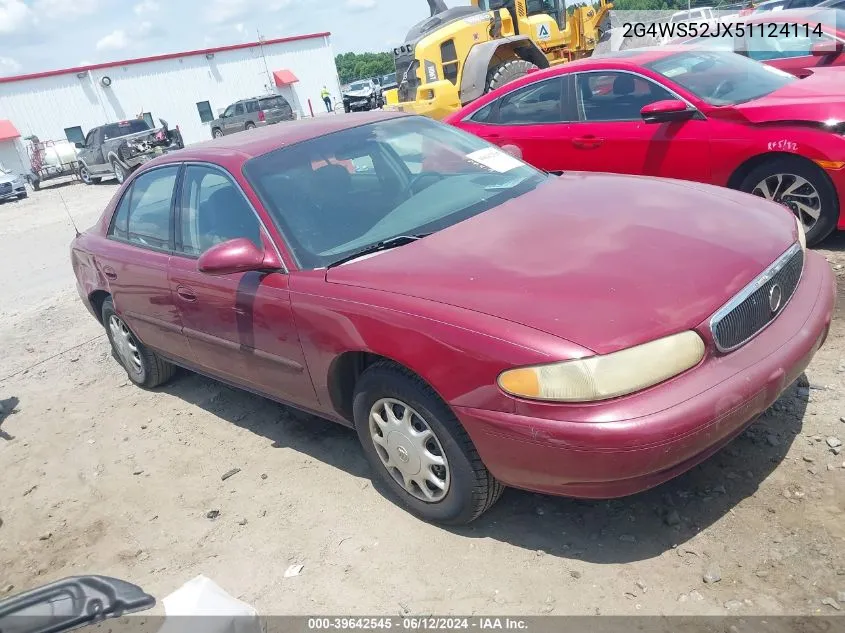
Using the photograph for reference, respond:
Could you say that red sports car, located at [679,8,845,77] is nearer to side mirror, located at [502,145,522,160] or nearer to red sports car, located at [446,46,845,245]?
red sports car, located at [446,46,845,245]

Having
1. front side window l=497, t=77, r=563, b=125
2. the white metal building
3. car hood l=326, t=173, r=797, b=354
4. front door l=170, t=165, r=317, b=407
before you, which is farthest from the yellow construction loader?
the white metal building

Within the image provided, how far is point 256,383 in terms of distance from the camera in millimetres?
3562

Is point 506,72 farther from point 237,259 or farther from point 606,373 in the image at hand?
point 606,373

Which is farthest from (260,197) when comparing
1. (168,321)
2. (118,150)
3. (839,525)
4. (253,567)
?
(118,150)

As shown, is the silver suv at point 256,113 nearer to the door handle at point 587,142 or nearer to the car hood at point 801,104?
the door handle at point 587,142

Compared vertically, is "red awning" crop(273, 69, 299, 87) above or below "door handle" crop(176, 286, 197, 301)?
above

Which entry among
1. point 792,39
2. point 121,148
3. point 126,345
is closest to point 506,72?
point 792,39

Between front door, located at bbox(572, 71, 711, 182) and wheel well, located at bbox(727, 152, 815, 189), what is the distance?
18cm

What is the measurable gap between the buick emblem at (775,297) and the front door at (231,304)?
1.93 meters

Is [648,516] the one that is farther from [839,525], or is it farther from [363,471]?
[363,471]

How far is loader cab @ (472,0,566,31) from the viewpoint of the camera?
1416 centimetres

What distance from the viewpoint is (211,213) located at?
3.64 metres

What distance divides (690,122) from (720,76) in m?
0.65

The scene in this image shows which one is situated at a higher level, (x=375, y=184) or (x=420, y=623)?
(x=375, y=184)
